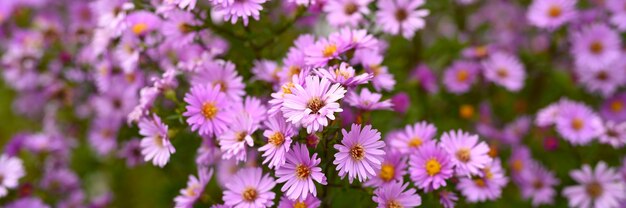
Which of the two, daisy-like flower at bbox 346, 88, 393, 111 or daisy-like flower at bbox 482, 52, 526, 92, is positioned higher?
daisy-like flower at bbox 482, 52, 526, 92

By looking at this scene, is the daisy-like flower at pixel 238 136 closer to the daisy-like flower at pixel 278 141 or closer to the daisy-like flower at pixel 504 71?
the daisy-like flower at pixel 278 141

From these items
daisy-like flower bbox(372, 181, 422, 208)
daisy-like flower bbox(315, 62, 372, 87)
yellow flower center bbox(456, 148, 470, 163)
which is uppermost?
daisy-like flower bbox(315, 62, 372, 87)

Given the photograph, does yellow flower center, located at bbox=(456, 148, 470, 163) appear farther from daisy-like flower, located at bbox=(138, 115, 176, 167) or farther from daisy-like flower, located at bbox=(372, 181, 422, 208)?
daisy-like flower, located at bbox=(138, 115, 176, 167)

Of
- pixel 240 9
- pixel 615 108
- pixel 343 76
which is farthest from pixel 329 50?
pixel 615 108

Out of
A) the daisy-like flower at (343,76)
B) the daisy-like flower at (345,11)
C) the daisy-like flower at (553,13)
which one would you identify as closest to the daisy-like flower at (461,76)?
the daisy-like flower at (553,13)

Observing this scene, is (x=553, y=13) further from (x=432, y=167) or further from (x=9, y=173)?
(x=9, y=173)

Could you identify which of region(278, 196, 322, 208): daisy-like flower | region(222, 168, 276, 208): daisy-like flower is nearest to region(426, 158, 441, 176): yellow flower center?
region(278, 196, 322, 208): daisy-like flower
